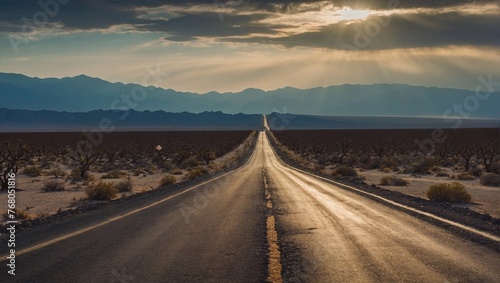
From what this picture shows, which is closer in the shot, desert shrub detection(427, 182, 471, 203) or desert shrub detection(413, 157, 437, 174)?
desert shrub detection(427, 182, 471, 203)

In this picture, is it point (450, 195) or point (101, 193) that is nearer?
point (450, 195)

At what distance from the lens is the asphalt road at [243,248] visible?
784 cm

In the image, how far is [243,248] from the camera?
32.1ft

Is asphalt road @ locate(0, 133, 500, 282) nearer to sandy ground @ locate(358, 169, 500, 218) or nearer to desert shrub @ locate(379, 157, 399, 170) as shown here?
sandy ground @ locate(358, 169, 500, 218)

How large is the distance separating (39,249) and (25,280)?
89.3 inches

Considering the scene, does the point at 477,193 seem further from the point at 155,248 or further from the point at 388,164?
the point at 388,164

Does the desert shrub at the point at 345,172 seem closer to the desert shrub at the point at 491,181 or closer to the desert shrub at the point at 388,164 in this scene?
the desert shrub at the point at 388,164

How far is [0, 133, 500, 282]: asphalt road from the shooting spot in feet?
25.7

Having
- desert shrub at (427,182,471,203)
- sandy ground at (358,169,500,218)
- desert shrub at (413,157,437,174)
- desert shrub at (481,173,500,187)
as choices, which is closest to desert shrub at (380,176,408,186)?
sandy ground at (358,169,500,218)

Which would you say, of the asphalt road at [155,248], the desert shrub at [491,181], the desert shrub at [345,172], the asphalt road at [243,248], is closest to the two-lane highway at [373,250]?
the asphalt road at [243,248]

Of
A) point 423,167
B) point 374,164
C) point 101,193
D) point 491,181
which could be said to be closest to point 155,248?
point 101,193

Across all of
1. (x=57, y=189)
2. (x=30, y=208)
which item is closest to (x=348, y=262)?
(x=30, y=208)

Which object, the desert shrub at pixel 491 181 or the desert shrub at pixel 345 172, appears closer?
the desert shrub at pixel 491 181

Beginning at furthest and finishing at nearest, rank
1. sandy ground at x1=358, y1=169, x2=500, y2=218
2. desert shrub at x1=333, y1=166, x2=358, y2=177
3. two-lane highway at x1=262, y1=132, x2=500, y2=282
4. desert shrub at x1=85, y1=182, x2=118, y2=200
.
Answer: desert shrub at x1=333, y1=166, x2=358, y2=177 < desert shrub at x1=85, y1=182, x2=118, y2=200 < sandy ground at x1=358, y1=169, x2=500, y2=218 < two-lane highway at x1=262, y1=132, x2=500, y2=282
